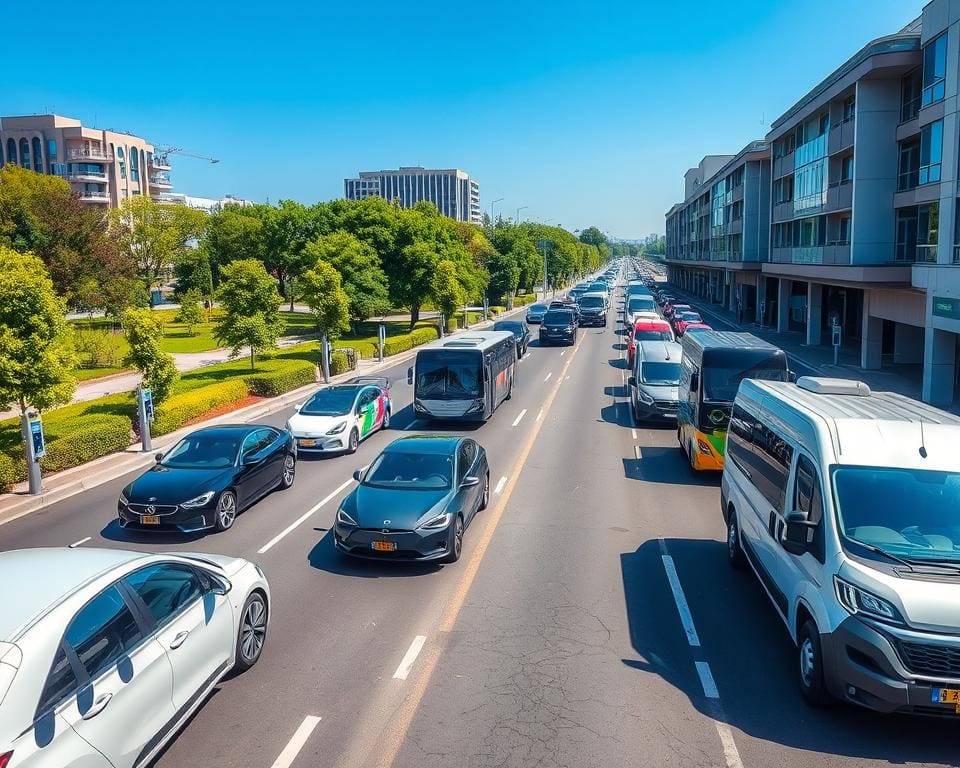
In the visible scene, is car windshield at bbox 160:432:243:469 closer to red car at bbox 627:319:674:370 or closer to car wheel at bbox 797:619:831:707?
car wheel at bbox 797:619:831:707

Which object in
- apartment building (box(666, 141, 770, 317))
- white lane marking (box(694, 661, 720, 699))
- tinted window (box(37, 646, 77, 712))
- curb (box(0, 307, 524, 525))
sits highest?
apartment building (box(666, 141, 770, 317))

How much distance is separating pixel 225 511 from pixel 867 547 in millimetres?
Result: 10185

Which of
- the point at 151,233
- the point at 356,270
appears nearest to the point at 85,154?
the point at 151,233

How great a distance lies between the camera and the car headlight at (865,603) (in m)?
6.80

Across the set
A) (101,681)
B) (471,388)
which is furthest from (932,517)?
(471,388)

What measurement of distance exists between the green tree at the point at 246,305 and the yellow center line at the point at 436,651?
15.9 meters

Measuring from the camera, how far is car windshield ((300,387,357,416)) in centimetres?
2012

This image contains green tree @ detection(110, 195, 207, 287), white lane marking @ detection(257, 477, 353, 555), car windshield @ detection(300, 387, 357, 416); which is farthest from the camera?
green tree @ detection(110, 195, 207, 287)

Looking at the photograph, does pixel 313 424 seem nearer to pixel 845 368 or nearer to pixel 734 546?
pixel 734 546

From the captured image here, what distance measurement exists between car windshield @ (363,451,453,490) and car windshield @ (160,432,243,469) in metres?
3.34

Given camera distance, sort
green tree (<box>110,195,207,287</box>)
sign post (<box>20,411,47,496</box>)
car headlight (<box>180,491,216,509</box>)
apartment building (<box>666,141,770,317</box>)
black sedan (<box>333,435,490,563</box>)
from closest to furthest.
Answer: black sedan (<box>333,435,490,563</box>) < car headlight (<box>180,491,216,509</box>) < sign post (<box>20,411,47,496</box>) < apartment building (<box>666,141,770,317</box>) < green tree (<box>110,195,207,287</box>)

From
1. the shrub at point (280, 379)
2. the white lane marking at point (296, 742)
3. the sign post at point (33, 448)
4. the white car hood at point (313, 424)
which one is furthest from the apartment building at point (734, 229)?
the white lane marking at point (296, 742)

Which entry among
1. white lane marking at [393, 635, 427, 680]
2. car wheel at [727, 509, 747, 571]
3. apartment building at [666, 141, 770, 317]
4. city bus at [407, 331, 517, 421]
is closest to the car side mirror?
car wheel at [727, 509, 747, 571]

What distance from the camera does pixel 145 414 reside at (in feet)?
64.3
